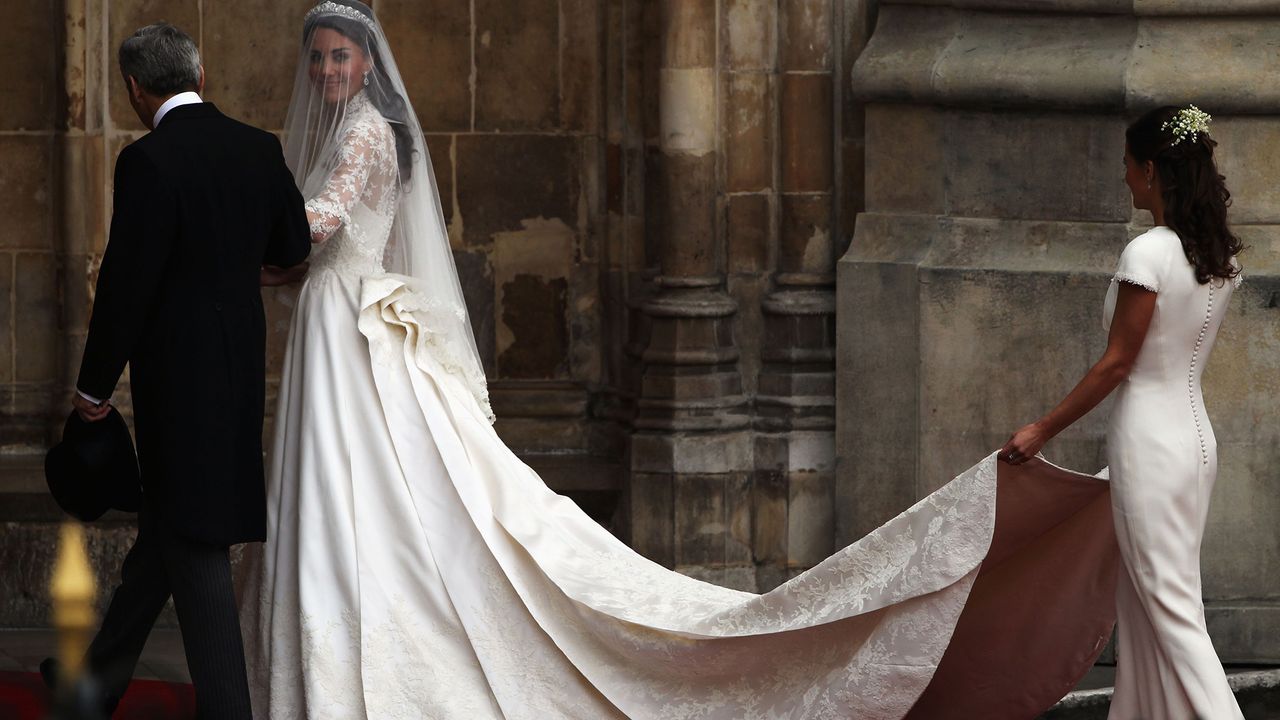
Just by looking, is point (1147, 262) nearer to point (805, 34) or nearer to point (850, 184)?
point (850, 184)

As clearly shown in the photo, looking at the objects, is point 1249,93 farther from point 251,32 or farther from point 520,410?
point 251,32

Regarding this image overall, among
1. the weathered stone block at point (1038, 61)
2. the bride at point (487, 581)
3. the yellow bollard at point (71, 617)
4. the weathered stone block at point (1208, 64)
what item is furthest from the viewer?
the weathered stone block at point (1038, 61)

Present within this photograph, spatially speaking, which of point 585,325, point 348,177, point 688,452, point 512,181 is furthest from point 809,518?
point 348,177

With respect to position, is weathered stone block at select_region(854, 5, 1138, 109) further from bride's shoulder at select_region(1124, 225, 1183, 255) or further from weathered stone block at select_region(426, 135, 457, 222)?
bride's shoulder at select_region(1124, 225, 1183, 255)

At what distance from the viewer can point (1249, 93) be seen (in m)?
5.72

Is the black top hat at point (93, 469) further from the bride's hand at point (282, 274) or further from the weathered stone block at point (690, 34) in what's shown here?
the weathered stone block at point (690, 34)

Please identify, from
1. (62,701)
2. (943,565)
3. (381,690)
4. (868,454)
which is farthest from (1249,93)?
(62,701)

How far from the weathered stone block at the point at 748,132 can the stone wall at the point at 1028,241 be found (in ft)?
1.35

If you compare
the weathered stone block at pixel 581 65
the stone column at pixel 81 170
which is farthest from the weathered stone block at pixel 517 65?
the stone column at pixel 81 170

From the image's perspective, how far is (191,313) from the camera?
4094 mm

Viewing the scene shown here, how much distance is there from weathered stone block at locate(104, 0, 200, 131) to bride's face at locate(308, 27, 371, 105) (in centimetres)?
220

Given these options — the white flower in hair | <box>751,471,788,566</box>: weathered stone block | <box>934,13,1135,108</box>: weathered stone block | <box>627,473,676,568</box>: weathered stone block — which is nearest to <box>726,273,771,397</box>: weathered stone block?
<box>751,471,788,566</box>: weathered stone block

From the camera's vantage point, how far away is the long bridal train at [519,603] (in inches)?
171

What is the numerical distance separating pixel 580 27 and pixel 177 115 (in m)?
2.99
